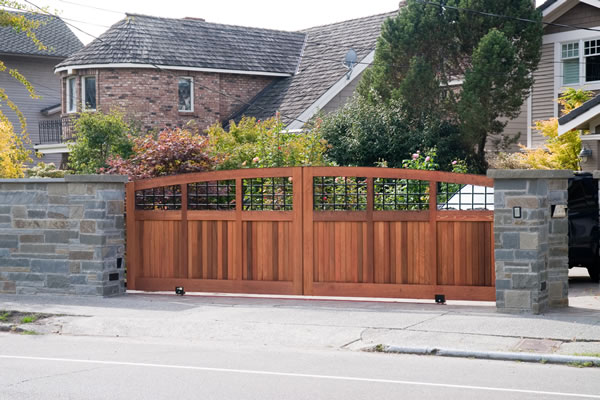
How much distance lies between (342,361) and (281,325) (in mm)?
2382

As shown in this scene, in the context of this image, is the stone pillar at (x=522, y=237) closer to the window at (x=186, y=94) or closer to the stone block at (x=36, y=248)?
the stone block at (x=36, y=248)

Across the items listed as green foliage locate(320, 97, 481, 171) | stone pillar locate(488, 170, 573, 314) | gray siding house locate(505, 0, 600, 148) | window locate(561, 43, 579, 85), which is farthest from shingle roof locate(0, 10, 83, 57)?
stone pillar locate(488, 170, 573, 314)

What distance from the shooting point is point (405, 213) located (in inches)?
544

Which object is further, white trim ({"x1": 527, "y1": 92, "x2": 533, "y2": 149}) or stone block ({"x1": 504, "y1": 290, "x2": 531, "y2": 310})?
white trim ({"x1": 527, "y1": 92, "x2": 533, "y2": 149})

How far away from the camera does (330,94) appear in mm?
30781

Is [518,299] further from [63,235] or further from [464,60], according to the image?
[464,60]

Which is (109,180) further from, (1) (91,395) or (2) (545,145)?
(2) (545,145)

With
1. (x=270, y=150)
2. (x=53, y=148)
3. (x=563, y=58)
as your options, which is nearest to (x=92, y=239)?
(x=270, y=150)

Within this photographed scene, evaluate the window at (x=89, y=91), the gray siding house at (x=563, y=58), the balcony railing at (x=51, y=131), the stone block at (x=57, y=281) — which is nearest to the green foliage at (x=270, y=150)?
the stone block at (x=57, y=281)

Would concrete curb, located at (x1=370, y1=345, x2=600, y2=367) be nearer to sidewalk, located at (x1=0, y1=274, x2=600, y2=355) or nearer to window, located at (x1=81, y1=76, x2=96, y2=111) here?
sidewalk, located at (x1=0, y1=274, x2=600, y2=355)

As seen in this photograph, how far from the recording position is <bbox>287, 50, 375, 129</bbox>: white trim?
29.8 meters

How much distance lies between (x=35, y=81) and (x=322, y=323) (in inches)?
1313

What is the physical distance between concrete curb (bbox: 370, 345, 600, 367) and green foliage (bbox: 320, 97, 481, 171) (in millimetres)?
13466

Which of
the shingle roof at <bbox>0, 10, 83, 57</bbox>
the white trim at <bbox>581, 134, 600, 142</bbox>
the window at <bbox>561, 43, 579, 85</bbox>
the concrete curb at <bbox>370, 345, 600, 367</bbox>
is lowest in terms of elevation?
the concrete curb at <bbox>370, 345, 600, 367</bbox>
